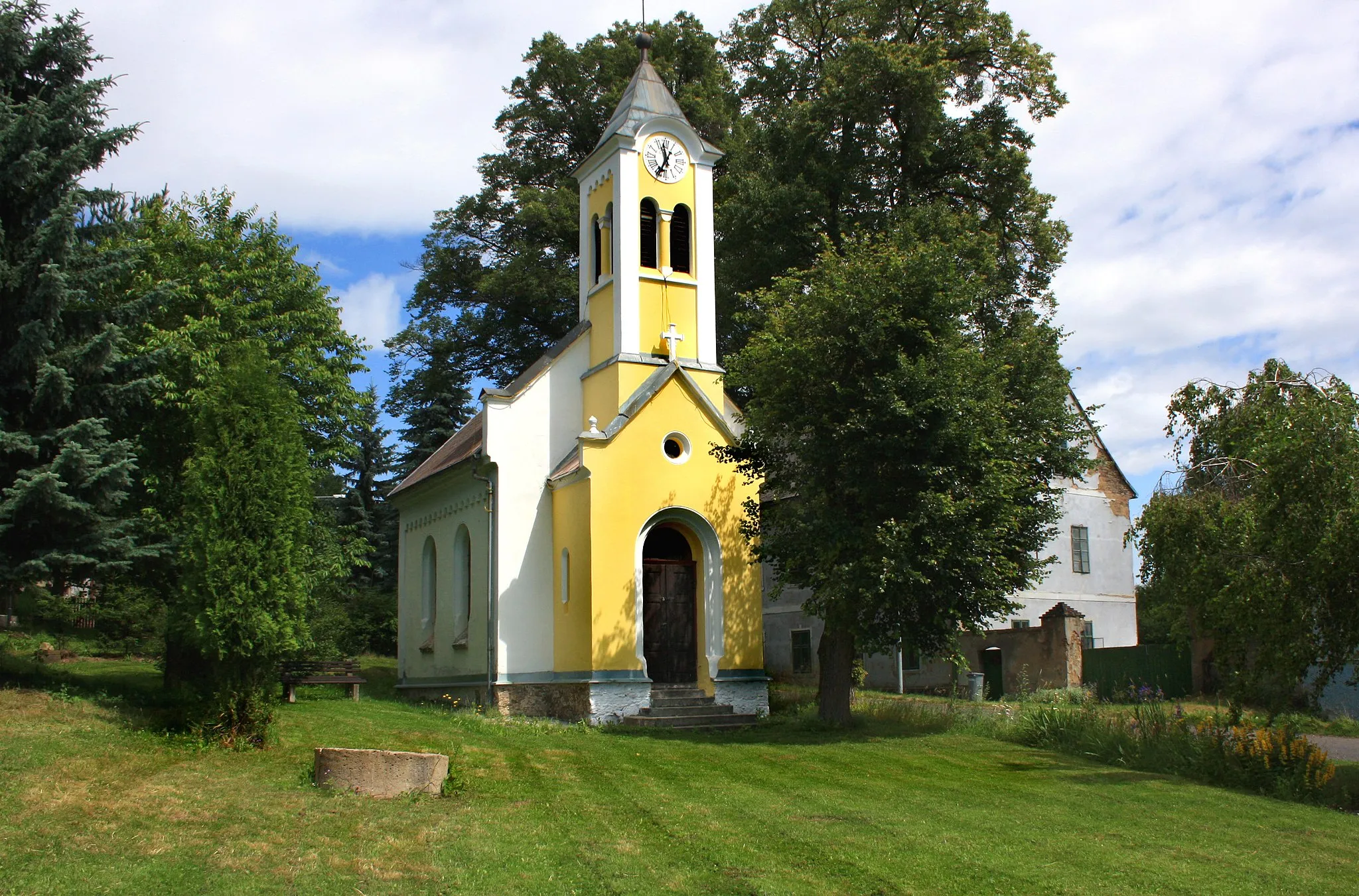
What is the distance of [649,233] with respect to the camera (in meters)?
23.2

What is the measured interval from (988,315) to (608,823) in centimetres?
2007

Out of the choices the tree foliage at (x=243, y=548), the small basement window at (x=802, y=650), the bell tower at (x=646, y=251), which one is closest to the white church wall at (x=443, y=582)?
the bell tower at (x=646, y=251)

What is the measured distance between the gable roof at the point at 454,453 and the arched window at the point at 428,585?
1672mm

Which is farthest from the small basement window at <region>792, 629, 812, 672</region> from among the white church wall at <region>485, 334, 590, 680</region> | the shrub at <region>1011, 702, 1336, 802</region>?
the shrub at <region>1011, 702, 1336, 802</region>

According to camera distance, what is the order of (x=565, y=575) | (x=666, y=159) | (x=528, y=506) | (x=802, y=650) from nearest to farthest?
(x=565, y=575) → (x=528, y=506) → (x=666, y=159) → (x=802, y=650)

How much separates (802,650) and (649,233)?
1446 centimetres

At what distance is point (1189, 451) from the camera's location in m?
16.0

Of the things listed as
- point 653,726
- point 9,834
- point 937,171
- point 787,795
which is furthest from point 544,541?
point 937,171

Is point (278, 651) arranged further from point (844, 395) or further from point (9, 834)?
point (844, 395)

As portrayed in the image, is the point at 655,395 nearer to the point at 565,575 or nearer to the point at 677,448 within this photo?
the point at 677,448

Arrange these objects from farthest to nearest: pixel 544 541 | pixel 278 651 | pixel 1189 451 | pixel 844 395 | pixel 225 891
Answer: pixel 544 541
pixel 844 395
pixel 1189 451
pixel 278 651
pixel 225 891

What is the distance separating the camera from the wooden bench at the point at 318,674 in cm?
2089

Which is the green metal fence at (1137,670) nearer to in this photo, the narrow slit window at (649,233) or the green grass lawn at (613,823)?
the green grass lawn at (613,823)

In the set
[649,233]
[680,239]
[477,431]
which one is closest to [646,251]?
[649,233]
